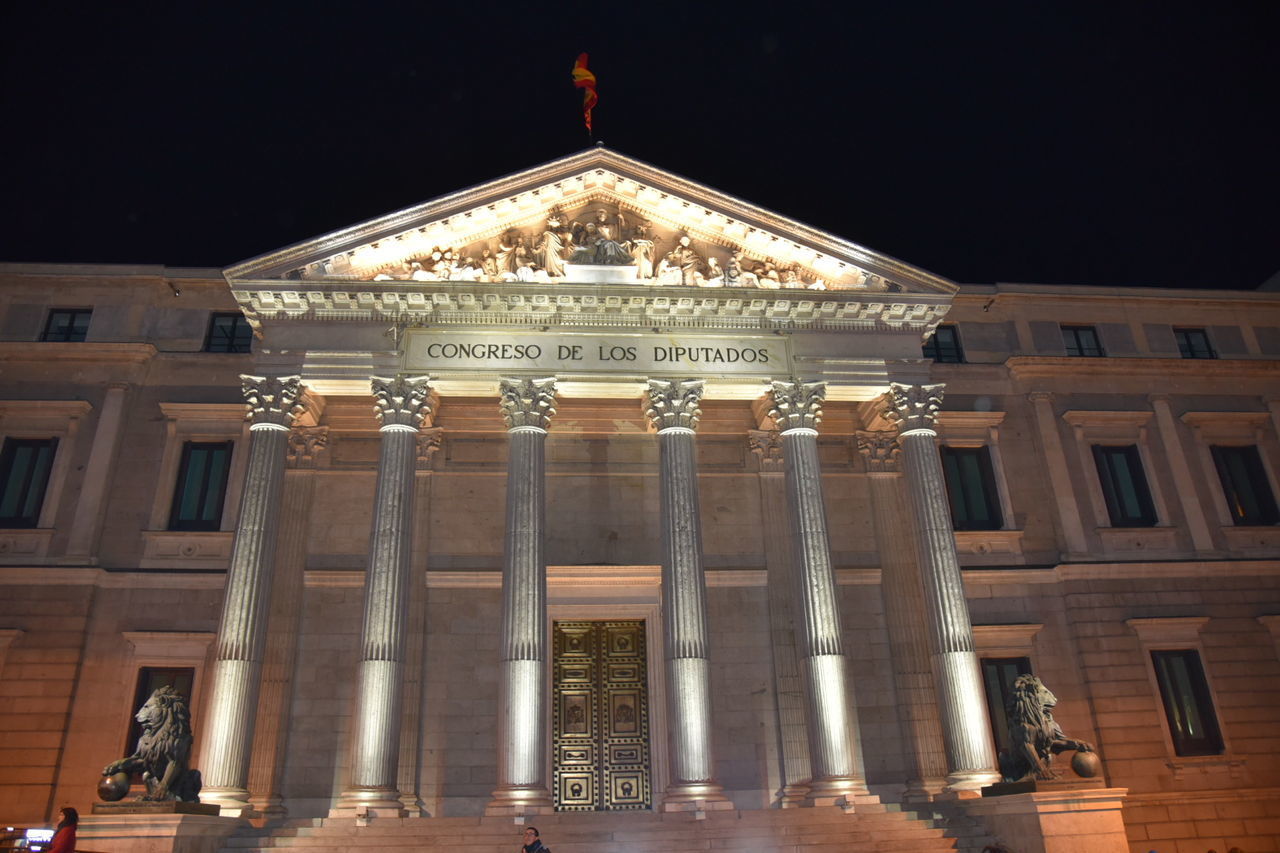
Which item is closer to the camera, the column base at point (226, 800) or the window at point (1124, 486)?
the column base at point (226, 800)

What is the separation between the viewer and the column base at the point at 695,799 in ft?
62.6

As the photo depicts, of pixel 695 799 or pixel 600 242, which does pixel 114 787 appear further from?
pixel 600 242

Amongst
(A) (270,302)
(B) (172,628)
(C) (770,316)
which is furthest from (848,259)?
(B) (172,628)

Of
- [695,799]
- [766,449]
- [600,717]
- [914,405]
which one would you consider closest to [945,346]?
[914,405]

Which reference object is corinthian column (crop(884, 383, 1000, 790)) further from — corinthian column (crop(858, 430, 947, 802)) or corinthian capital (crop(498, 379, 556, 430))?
corinthian capital (crop(498, 379, 556, 430))

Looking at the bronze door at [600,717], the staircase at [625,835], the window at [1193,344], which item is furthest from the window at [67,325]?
the window at [1193,344]

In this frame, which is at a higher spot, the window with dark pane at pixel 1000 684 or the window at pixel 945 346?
the window at pixel 945 346

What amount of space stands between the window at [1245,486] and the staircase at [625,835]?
15.8m

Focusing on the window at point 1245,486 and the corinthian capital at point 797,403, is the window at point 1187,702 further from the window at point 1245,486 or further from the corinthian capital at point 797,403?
the corinthian capital at point 797,403

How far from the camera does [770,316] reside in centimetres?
2373

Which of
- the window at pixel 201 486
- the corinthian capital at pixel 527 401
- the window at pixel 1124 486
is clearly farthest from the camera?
the window at pixel 1124 486

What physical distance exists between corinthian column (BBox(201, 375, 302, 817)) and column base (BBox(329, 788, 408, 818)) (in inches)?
79.4

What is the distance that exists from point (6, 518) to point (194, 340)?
6425 mm

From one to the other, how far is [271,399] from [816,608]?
13198 millimetres
